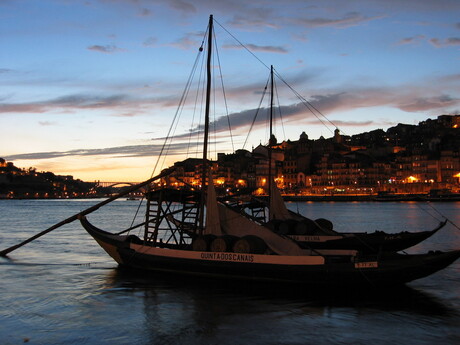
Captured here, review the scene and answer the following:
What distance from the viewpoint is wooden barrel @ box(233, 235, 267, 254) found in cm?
2025

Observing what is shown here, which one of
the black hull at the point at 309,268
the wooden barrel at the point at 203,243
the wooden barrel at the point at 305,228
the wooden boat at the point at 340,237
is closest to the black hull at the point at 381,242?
the wooden boat at the point at 340,237

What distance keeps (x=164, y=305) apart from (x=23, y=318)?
429 cm

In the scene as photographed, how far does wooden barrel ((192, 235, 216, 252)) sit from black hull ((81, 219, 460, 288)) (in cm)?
21

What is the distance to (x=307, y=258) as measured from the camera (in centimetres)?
1948

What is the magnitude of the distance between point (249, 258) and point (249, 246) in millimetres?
421

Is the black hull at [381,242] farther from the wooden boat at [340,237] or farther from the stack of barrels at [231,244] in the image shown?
the stack of barrels at [231,244]

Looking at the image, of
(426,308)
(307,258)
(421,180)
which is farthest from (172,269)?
(421,180)

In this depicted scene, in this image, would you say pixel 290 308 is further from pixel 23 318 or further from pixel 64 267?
pixel 64 267

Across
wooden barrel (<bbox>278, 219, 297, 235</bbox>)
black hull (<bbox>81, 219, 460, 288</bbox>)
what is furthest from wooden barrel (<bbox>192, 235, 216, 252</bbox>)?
wooden barrel (<bbox>278, 219, 297, 235</bbox>)

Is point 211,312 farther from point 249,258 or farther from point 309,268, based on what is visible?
point 309,268

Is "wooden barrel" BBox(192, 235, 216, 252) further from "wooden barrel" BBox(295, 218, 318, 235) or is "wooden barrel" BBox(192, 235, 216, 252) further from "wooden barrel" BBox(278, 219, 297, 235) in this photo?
"wooden barrel" BBox(295, 218, 318, 235)

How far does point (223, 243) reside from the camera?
68.3 ft

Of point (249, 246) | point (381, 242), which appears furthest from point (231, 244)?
point (381, 242)

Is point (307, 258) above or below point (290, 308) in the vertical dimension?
above
